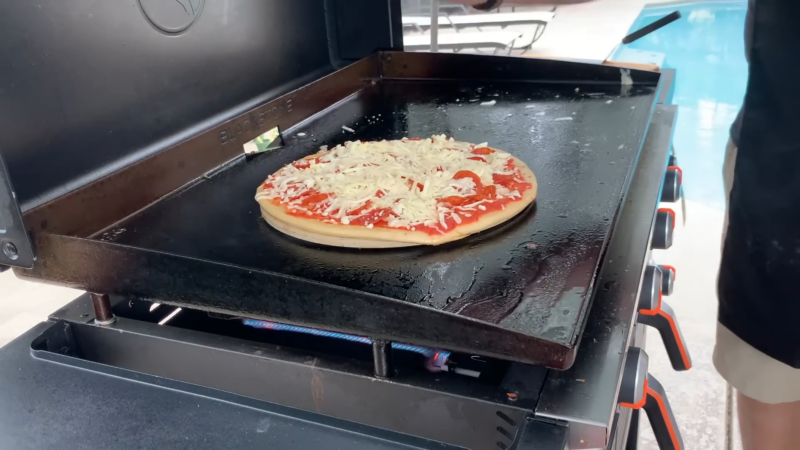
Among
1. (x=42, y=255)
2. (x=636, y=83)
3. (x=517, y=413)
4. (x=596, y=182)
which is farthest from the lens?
(x=636, y=83)

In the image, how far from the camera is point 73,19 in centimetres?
96

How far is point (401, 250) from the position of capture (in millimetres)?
995

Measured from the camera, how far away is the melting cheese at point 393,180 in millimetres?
1066

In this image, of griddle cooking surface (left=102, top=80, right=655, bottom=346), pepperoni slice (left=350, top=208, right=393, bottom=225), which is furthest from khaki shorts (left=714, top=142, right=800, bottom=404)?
pepperoni slice (left=350, top=208, right=393, bottom=225)

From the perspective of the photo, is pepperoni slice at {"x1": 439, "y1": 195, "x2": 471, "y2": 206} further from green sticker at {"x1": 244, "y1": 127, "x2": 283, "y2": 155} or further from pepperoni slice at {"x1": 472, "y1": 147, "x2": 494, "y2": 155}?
green sticker at {"x1": 244, "y1": 127, "x2": 283, "y2": 155}

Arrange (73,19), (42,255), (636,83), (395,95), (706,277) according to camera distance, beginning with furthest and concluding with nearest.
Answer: (706,277), (395,95), (636,83), (73,19), (42,255)

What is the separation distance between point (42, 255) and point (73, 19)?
39 centimetres

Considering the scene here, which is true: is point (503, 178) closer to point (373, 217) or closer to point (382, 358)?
point (373, 217)

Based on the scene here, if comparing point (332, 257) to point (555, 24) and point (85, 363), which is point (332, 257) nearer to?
point (85, 363)

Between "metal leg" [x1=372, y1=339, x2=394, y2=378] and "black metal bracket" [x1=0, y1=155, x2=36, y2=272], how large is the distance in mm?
465

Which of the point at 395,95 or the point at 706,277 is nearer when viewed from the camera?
the point at 395,95

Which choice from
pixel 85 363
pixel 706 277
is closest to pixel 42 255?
pixel 85 363

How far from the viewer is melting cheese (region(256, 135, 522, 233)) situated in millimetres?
1066

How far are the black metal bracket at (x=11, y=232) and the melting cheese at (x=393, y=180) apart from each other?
400 millimetres
